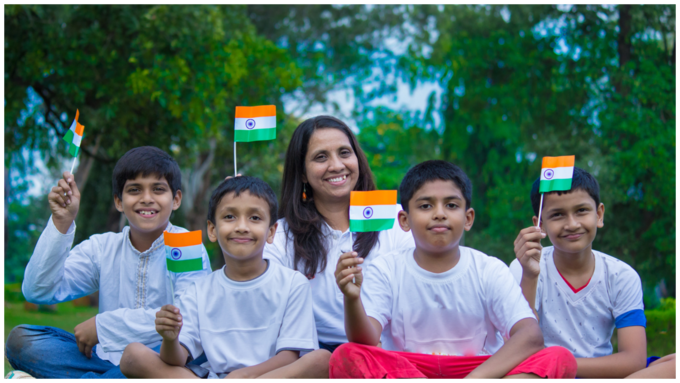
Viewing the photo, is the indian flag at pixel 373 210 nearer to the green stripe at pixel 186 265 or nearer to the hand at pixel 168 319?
the green stripe at pixel 186 265

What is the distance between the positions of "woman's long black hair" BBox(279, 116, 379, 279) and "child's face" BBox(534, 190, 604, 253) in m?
1.00

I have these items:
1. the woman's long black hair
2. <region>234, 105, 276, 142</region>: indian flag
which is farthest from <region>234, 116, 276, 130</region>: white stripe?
the woman's long black hair

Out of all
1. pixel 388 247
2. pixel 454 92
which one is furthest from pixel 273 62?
pixel 388 247

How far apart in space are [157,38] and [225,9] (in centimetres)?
324

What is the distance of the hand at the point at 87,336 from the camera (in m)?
3.29

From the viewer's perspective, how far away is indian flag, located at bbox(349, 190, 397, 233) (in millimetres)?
2967

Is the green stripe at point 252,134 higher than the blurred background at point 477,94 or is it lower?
lower

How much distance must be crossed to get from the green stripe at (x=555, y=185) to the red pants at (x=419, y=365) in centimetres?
92

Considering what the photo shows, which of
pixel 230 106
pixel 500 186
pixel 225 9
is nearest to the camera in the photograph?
pixel 500 186

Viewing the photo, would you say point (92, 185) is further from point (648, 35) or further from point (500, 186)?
point (648, 35)

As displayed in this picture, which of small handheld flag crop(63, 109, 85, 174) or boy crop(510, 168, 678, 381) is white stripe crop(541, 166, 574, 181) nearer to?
boy crop(510, 168, 678, 381)

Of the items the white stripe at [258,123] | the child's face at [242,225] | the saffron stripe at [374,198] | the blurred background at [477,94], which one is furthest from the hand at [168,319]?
the blurred background at [477,94]

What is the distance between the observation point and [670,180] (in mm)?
8500

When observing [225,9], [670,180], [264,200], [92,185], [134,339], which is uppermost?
[225,9]
